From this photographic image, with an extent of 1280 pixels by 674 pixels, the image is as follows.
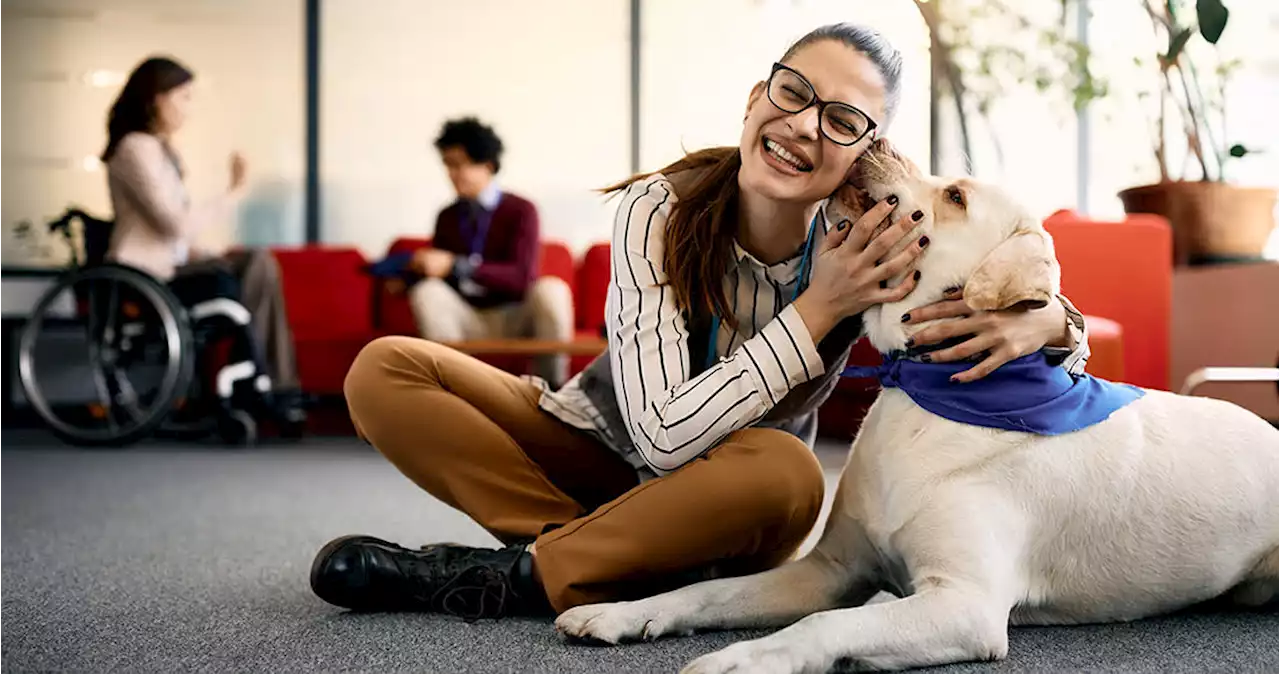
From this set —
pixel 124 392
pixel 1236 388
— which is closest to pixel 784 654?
pixel 1236 388

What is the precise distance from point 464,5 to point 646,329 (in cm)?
554

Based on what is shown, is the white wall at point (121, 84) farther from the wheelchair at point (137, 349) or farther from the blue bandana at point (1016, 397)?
the blue bandana at point (1016, 397)

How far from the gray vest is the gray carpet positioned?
0.35 m

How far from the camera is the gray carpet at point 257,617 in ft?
4.23

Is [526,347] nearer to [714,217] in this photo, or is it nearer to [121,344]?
[121,344]

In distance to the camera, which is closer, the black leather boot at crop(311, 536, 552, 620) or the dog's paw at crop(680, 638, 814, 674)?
the dog's paw at crop(680, 638, 814, 674)

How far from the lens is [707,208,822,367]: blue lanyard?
156cm

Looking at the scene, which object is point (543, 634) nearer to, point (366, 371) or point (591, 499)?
point (591, 499)

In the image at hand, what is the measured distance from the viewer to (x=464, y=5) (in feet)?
21.4

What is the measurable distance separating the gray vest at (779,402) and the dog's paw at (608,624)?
0.27 m

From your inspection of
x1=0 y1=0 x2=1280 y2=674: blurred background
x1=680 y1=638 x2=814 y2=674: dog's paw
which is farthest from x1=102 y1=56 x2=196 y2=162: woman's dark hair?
x1=680 y1=638 x2=814 y2=674: dog's paw

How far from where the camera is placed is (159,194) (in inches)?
162

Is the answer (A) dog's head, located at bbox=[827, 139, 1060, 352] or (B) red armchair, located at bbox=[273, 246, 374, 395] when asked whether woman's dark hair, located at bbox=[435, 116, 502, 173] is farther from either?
(A) dog's head, located at bbox=[827, 139, 1060, 352]

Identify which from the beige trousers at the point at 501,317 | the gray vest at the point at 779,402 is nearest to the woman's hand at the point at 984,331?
the gray vest at the point at 779,402
